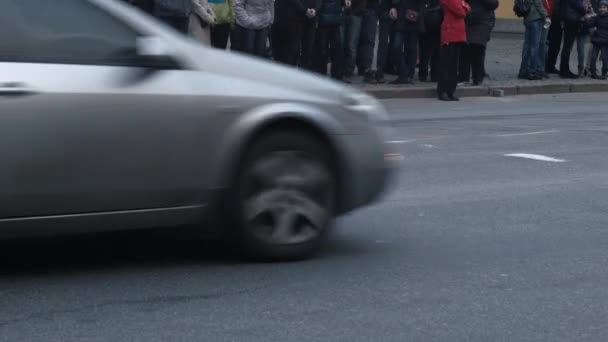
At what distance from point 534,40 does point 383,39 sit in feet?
10.3

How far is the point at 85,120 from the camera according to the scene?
6445 mm

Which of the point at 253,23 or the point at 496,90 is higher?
the point at 253,23

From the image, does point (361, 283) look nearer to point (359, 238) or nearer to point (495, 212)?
point (359, 238)

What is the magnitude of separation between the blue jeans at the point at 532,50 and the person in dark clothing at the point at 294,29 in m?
4.53

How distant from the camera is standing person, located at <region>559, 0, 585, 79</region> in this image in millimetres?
21875

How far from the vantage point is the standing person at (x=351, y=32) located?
62.6ft

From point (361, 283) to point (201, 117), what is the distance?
1142 millimetres

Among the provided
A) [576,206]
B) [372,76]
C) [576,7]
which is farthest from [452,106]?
[576,206]

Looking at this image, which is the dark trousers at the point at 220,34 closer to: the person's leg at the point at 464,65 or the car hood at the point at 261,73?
the person's leg at the point at 464,65

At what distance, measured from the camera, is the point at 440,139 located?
13.6 meters

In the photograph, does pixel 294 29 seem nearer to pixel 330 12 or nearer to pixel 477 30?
pixel 330 12

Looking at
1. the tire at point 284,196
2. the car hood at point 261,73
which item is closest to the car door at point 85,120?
the car hood at point 261,73

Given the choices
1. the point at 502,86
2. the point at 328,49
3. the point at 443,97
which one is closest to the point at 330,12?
the point at 328,49

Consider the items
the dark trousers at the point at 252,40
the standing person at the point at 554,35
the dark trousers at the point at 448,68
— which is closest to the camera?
the dark trousers at the point at 252,40
